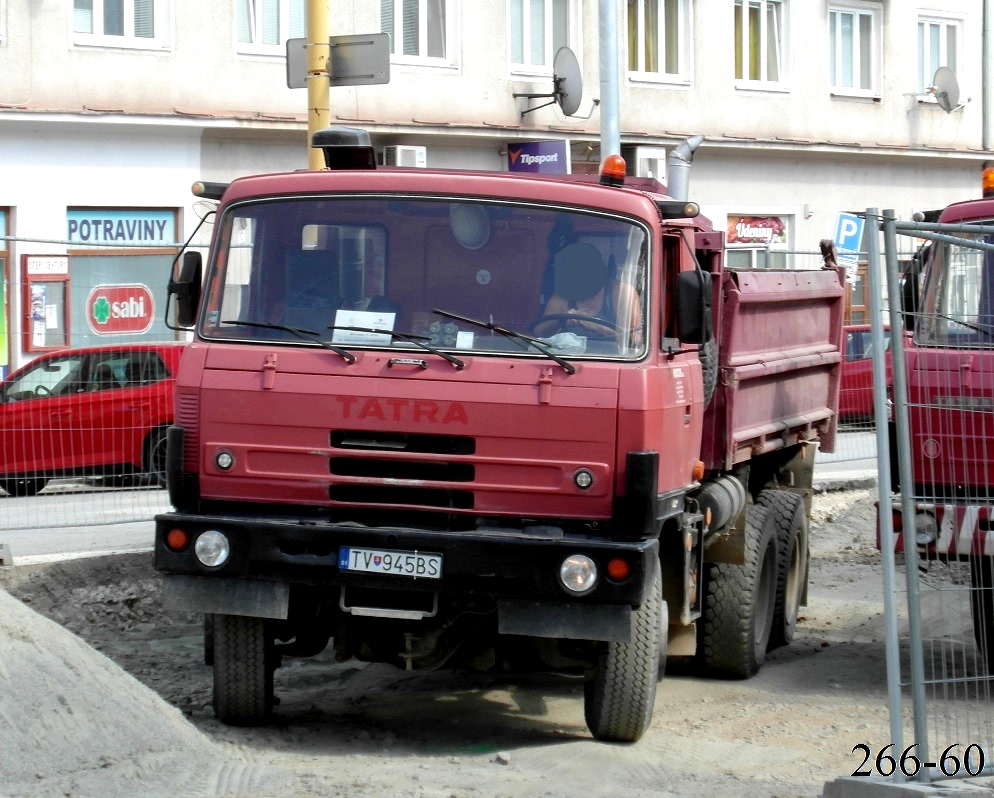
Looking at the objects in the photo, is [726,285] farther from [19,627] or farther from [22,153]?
[22,153]

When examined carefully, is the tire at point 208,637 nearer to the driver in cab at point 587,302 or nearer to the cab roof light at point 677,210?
the driver in cab at point 587,302

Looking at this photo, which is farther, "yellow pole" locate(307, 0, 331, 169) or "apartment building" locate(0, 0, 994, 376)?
"apartment building" locate(0, 0, 994, 376)

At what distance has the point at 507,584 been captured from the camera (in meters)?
6.81

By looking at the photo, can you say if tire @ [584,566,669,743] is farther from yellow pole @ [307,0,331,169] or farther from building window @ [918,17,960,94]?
building window @ [918,17,960,94]

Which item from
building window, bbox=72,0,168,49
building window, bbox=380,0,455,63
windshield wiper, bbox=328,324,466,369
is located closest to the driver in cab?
windshield wiper, bbox=328,324,466,369

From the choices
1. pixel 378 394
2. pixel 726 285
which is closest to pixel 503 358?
pixel 378 394

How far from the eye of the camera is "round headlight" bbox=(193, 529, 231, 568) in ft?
23.1

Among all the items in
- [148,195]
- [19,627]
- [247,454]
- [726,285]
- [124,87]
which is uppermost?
[124,87]

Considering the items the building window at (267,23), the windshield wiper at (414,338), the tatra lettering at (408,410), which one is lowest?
the tatra lettering at (408,410)

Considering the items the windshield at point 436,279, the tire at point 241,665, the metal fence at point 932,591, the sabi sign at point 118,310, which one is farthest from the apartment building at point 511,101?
the metal fence at point 932,591

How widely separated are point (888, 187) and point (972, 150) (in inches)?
84.4

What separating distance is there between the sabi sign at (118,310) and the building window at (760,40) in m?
17.8

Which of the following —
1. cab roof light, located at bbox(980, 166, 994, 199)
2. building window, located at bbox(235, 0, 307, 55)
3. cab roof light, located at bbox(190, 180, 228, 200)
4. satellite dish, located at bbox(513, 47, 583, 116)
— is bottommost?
cab roof light, located at bbox(190, 180, 228, 200)

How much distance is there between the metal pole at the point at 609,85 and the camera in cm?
1703
